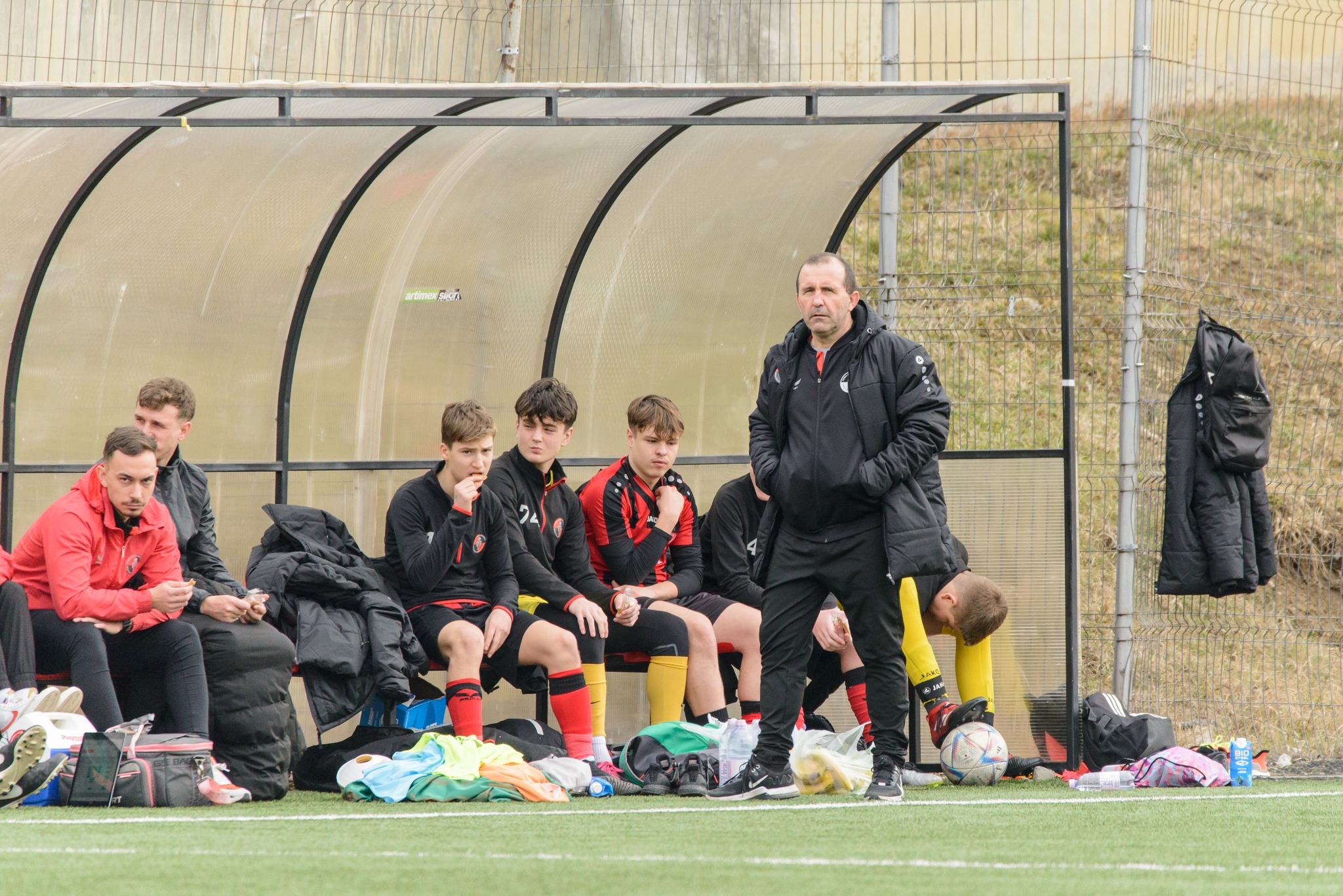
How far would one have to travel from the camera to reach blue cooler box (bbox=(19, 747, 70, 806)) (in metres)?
4.95

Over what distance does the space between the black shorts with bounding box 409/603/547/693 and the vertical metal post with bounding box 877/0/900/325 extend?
2.29m

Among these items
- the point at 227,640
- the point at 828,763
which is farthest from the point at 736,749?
the point at 227,640

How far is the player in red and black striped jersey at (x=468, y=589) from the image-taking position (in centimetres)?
606

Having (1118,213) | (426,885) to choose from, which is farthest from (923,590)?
(1118,213)

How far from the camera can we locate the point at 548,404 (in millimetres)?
6656

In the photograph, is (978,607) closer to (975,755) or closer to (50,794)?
(975,755)

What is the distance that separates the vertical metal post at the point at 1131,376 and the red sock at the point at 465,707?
3.08 m

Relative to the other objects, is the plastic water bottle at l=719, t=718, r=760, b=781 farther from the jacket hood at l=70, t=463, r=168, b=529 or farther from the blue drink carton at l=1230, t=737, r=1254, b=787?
the jacket hood at l=70, t=463, r=168, b=529

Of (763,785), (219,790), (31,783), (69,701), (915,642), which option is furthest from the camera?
(915,642)

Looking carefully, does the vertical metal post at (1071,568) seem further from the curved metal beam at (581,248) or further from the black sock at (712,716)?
the curved metal beam at (581,248)

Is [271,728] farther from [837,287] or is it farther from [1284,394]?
[1284,394]

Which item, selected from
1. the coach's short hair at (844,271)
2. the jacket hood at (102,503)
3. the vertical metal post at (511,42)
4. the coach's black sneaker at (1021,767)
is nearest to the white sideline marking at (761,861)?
the jacket hood at (102,503)

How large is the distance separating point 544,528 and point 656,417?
0.67m

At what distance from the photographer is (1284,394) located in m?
8.39
